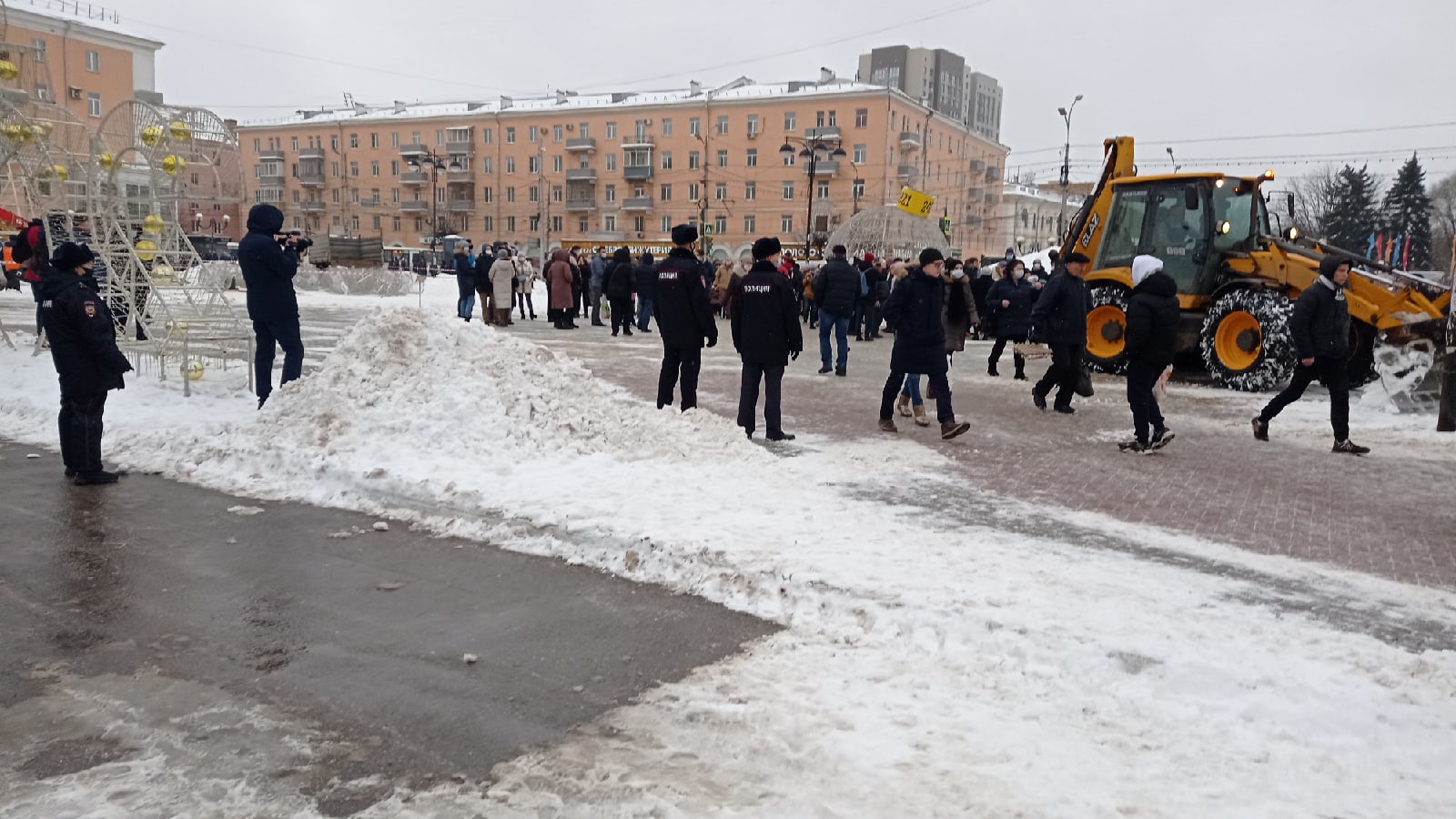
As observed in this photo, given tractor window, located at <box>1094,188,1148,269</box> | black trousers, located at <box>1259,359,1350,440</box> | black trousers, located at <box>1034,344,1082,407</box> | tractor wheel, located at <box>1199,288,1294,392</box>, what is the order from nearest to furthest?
black trousers, located at <box>1259,359,1350,440</box>
black trousers, located at <box>1034,344,1082,407</box>
tractor wheel, located at <box>1199,288,1294,392</box>
tractor window, located at <box>1094,188,1148,269</box>

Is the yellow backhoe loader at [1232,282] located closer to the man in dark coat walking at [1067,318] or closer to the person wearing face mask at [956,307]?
the person wearing face mask at [956,307]

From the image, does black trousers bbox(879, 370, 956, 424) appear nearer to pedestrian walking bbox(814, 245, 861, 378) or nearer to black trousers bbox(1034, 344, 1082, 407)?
black trousers bbox(1034, 344, 1082, 407)

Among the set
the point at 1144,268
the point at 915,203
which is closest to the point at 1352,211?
the point at 915,203

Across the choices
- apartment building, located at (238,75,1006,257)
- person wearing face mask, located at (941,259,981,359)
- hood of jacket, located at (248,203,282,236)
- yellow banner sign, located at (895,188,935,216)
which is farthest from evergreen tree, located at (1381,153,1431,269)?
hood of jacket, located at (248,203,282,236)

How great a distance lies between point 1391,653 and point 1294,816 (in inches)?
64.9

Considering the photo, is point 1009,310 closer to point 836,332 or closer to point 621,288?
point 836,332

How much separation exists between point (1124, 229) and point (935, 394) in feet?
23.1

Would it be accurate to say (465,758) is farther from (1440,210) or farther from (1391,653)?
(1440,210)

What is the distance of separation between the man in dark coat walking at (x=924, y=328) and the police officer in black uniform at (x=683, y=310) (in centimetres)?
182

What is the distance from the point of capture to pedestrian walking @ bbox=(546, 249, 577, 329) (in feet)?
67.5

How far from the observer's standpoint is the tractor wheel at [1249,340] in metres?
Answer: 12.3

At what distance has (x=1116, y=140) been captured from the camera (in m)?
15.1

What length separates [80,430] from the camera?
6.69 m

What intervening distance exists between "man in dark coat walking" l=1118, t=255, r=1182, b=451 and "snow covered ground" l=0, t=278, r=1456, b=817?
6.79 feet
